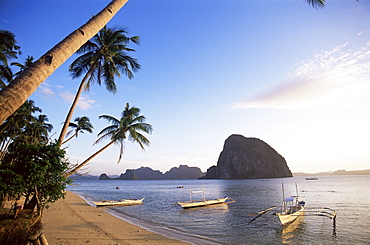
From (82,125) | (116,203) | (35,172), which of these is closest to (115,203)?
(116,203)

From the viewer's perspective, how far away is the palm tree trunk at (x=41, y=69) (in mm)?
3395

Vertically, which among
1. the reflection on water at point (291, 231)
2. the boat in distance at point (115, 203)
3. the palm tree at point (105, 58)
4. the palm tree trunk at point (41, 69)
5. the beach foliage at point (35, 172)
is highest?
the palm tree at point (105, 58)

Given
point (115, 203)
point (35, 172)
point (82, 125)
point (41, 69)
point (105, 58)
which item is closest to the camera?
point (41, 69)

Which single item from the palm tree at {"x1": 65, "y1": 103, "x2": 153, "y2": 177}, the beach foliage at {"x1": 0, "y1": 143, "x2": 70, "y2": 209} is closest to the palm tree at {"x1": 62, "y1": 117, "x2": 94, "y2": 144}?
the palm tree at {"x1": 65, "y1": 103, "x2": 153, "y2": 177}

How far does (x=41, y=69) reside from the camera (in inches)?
163

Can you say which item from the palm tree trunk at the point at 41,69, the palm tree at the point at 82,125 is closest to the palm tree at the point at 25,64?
the palm tree at the point at 82,125

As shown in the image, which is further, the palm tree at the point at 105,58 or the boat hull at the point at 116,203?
the boat hull at the point at 116,203

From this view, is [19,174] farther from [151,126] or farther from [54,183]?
[151,126]

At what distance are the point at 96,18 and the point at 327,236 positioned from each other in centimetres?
1974

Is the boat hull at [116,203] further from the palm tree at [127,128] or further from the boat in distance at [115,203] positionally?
the palm tree at [127,128]

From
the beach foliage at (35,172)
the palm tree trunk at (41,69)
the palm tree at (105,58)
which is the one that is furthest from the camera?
the palm tree at (105,58)

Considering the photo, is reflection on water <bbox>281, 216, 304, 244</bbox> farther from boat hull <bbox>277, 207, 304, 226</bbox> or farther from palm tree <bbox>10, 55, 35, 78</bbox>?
palm tree <bbox>10, 55, 35, 78</bbox>

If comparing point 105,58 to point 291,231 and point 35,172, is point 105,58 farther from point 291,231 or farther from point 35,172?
point 291,231

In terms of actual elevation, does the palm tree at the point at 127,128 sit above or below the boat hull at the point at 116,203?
above
